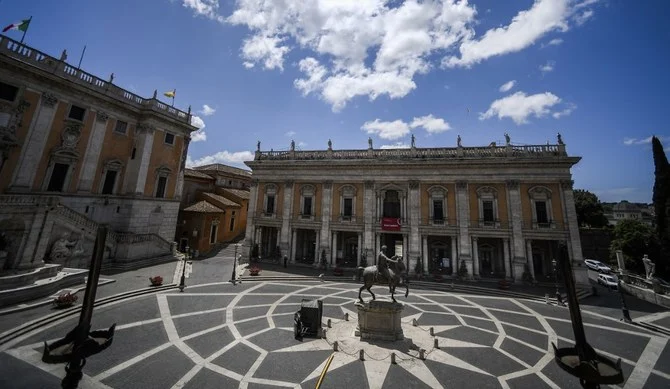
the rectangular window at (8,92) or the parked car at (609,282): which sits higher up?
the rectangular window at (8,92)

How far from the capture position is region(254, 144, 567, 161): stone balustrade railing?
934 inches

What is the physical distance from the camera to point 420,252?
2530 centimetres

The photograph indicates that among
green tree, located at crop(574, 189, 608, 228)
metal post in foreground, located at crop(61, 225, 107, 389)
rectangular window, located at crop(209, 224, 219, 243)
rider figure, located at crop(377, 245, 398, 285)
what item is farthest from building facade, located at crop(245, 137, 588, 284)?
green tree, located at crop(574, 189, 608, 228)

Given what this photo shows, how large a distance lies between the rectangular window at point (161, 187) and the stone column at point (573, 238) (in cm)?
3923

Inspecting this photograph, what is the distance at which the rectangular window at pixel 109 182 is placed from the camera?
23.8m

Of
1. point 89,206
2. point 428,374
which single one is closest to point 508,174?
point 428,374

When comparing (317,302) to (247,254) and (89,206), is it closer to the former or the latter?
(247,254)

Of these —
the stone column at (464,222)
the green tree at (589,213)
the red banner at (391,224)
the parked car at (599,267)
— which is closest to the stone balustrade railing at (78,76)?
the red banner at (391,224)

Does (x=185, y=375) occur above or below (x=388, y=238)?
below

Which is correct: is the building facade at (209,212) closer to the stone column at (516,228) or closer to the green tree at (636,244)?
the stone column at (516,228)

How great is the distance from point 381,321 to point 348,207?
57.3 ft

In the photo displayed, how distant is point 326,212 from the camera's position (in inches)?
1109

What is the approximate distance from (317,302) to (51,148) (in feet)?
80.9

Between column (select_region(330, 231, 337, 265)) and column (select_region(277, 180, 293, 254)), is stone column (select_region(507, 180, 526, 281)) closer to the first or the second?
column (select_region(330, 231, 337, 265))
